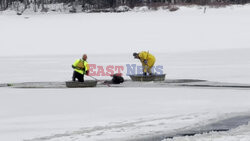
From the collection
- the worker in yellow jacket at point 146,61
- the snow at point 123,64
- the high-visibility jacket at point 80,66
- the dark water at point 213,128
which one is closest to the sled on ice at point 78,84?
the high-visibility jacket at point 80,66

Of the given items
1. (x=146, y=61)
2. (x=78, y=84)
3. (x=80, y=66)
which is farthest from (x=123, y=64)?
(x=78, y=84)

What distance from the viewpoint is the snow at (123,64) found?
11477 millimetres

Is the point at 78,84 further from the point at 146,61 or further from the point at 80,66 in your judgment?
the point at 146,61

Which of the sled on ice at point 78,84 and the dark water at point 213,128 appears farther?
the sled on ice at point 78,84

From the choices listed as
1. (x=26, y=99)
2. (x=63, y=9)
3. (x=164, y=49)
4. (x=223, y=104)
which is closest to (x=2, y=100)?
(x=26, y=99)

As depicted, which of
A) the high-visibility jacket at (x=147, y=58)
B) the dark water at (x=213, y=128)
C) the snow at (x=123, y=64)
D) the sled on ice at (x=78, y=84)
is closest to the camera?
the dark water at (x=213, y=128)

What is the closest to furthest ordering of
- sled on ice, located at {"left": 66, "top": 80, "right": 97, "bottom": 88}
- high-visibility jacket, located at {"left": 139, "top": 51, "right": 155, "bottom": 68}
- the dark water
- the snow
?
the dark water, the snow, sled on ice, located at {"left": 66, "top": 80, "right": 97, "bottom": 88}, high-visibility jacket, located at {"left": 139, "top": 51, "right": 155, "bottom": 68}

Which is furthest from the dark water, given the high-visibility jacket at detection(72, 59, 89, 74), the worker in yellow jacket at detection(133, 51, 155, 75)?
the worker in yellow jacket at detection(133, 51, 155, 75)

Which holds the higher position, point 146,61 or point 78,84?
point 146,61

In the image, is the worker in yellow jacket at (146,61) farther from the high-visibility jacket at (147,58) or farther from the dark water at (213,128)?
the dark water at (213,128)

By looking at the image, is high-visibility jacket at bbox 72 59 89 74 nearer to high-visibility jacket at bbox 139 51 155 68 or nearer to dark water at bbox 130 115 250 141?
high-visibility jacket at bbox 139 51 155 68

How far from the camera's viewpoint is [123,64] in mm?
26531

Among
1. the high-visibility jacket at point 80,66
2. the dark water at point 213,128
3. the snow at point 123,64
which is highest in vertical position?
the high-visibility jacket at point 80,66

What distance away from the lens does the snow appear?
37.7ft
